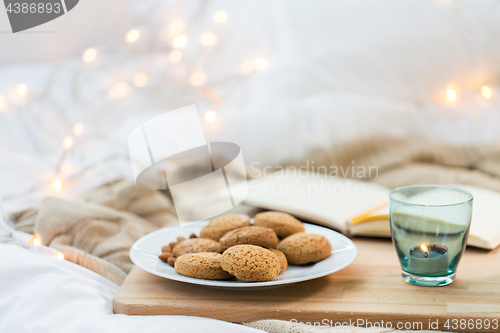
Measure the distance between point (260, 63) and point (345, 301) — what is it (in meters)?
0.86

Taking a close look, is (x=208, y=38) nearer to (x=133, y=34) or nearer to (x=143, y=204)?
(x=133, y=34)

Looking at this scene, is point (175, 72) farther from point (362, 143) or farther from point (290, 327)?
point (290, 327)

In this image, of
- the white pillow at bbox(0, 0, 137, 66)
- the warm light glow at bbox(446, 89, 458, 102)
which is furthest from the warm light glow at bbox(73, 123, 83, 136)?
the warm light glow at bbox(446, 89, 458, 102)

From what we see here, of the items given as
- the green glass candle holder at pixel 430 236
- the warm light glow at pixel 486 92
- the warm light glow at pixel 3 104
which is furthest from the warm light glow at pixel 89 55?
the warm light glow at pixel 486 92

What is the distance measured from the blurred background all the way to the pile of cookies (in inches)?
16.3

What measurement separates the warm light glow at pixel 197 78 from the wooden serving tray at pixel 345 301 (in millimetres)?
799

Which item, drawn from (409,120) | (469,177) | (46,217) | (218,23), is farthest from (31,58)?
(469,177)

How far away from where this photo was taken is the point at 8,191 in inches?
30.9

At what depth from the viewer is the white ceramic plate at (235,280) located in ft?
1.48

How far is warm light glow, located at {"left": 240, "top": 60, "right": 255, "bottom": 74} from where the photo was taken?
1217mm

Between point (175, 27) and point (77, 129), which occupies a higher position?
point (175, 27)

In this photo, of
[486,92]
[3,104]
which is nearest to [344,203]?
[486,92]

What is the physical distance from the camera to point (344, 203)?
2.30 feet

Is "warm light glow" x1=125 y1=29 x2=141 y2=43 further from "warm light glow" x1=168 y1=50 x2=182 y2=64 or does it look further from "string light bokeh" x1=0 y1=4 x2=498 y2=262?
"warm light glow" x1=168 y1=50 x2=182 y2=64
